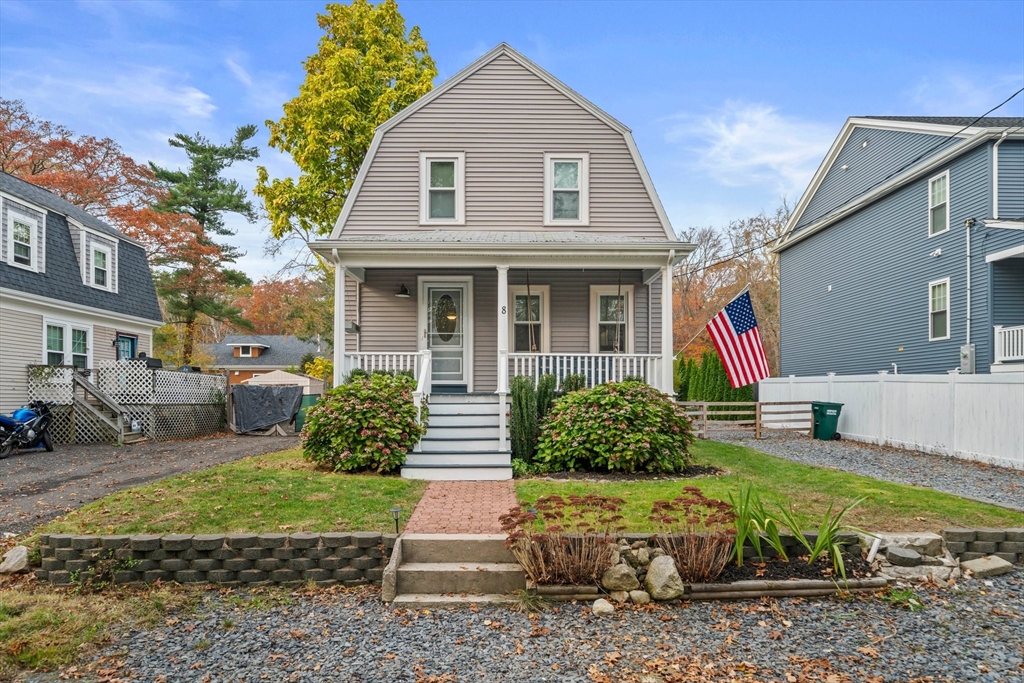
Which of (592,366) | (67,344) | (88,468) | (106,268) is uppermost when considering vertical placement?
(106,268)

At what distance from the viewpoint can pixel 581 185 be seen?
1195cm

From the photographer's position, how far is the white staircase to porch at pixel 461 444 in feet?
27.2

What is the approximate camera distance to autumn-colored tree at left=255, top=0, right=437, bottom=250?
17.2 meters

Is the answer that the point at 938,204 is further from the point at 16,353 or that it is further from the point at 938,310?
the point at 16,353

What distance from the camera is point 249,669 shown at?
12.4 feet

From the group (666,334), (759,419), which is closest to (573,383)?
(666,334)

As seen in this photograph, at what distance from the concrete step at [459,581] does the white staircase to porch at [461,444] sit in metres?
3.22

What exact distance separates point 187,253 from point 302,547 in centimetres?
2200

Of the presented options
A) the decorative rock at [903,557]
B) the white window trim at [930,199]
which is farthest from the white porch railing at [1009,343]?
the decorative rock at [903,557]

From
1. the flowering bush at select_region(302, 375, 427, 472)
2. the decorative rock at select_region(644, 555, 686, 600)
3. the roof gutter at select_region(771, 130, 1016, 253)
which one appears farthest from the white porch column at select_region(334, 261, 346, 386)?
the roof gutter at select_region(771, 130, 1016, 253)

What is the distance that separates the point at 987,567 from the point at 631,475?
3.85 meters

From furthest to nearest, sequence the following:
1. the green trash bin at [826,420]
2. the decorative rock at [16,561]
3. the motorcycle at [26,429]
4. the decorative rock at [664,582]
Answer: the green trash bin at [826,420] → the motorcycle at [26,429] → the decorative rock at [16,561] → the decorative rock at [664,582]

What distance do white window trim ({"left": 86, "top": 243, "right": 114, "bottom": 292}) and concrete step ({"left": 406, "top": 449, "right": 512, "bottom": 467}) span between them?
524 inches

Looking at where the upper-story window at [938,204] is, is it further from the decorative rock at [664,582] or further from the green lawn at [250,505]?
the green lawn at [250,505]
